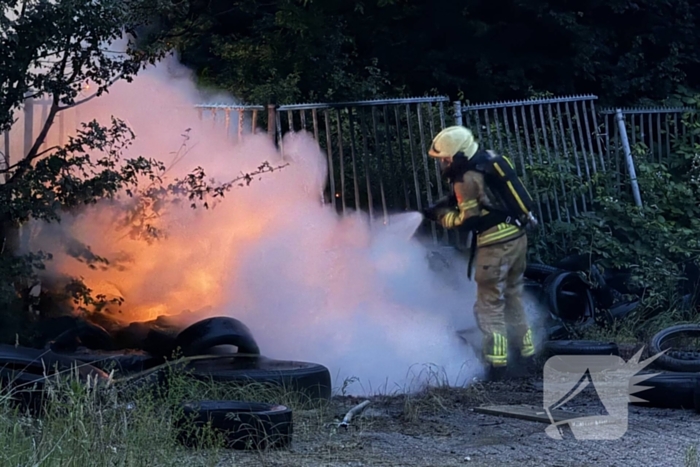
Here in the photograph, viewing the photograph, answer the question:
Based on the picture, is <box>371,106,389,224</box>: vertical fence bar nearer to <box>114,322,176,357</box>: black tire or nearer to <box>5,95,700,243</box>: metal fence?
<box>5,95,700,243</box>: metal fence

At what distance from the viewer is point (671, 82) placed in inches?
498

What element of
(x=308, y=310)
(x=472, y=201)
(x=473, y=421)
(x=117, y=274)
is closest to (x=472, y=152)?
(x=472, y=201)

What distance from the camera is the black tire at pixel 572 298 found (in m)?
8.80

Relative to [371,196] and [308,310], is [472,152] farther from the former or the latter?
[371,196]

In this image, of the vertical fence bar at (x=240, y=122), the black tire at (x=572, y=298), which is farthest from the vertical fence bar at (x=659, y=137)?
the vertical fence bar at (x=240, y=122)

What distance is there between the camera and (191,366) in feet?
20.7

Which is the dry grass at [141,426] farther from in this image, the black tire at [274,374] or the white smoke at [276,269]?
the white smoke at [276,269]

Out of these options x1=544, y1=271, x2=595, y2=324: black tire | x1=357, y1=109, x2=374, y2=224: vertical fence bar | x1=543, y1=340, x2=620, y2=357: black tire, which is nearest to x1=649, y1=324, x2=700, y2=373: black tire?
x1=543, y1=340, x2=620, y2=357: black tire

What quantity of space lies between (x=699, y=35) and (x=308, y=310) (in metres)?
8.21

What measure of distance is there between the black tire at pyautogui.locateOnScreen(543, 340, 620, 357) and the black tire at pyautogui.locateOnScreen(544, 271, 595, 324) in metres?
0.93

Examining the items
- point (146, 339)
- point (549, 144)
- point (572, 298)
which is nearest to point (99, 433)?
point (146, 339)

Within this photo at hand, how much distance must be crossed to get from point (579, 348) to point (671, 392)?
5.03 feet

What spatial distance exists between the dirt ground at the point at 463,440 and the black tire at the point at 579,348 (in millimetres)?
1201
